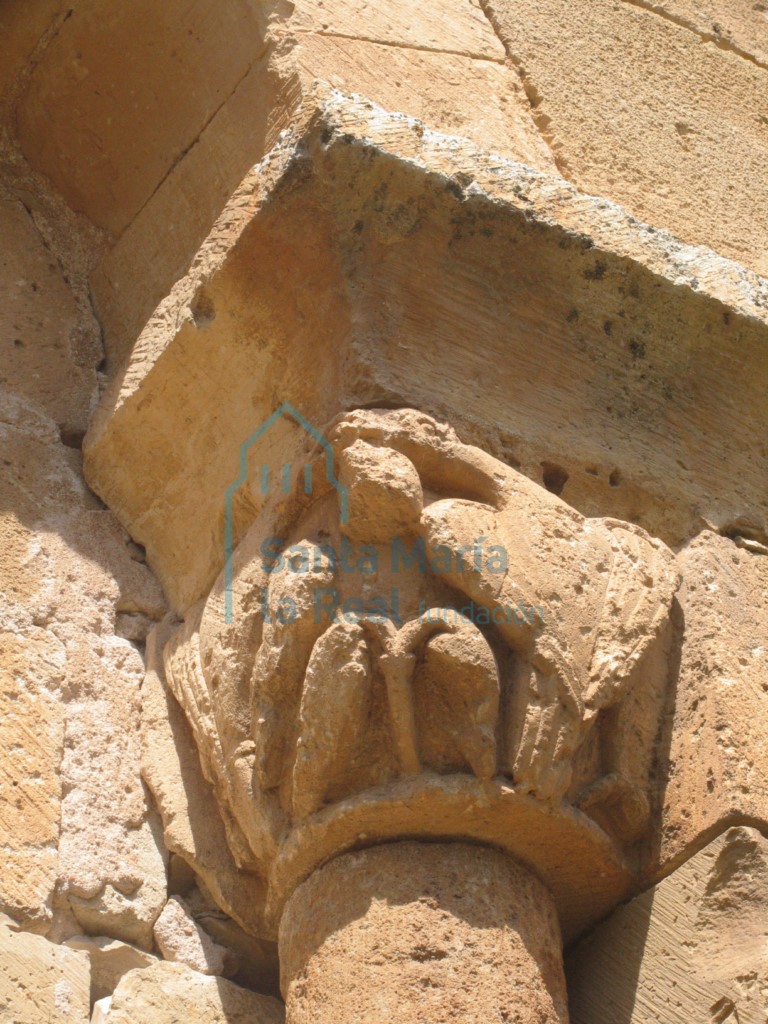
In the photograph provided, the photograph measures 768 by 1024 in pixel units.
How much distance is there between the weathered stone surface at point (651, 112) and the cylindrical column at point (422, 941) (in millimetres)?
1590

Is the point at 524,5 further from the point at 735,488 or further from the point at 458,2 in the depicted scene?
the point at 735,488

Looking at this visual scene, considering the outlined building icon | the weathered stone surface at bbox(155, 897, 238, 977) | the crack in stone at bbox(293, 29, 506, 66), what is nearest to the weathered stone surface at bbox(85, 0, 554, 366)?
the crack in stone at bbox(293, 29, 506, 66)

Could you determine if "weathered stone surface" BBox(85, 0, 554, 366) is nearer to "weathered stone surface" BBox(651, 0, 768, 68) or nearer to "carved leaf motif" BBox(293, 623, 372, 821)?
"weathered stone surface" BBox(651, 0, 768, 68)

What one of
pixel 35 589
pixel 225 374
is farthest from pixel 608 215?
pixel 35 589

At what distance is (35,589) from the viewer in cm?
280

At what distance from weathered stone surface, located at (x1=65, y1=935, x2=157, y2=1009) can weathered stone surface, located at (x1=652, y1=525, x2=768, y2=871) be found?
88 cm

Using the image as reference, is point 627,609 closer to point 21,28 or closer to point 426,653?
point 426,653

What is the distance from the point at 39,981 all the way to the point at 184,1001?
25cm

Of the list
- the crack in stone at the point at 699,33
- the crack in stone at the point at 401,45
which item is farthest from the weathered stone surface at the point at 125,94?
the crack in stone at the point at 699,33

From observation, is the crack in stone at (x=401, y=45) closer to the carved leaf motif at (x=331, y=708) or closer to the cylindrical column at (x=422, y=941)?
the carved leaf motif at (x=331, y=708)

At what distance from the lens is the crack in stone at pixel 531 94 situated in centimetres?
326

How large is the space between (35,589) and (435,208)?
1.04 metres

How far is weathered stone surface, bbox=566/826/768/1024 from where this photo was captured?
2.26 metres

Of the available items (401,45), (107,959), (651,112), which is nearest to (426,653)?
(107,959)
